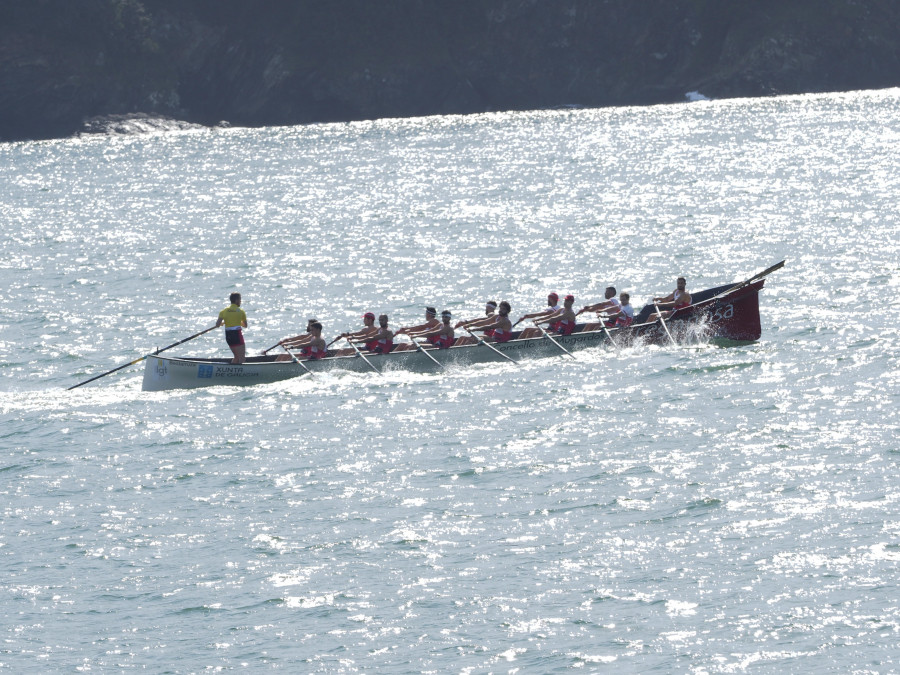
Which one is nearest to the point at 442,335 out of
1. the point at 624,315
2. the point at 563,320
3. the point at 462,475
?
the point at 563,320

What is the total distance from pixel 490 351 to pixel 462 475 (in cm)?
926

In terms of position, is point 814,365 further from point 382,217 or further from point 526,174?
point 526,174

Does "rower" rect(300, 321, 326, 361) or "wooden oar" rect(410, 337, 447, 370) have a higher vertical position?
"rower" rect(300, 321, 326, 361)

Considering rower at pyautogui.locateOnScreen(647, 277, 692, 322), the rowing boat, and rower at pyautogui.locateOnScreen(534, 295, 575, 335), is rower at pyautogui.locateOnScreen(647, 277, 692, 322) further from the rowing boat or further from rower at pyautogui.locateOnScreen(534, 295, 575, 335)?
rower at pyautogui.locateOnScreen(534, 295, 575, 335)

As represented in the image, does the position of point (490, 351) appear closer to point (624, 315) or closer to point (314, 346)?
point (624, 315)

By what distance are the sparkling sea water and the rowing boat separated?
0.45 metres

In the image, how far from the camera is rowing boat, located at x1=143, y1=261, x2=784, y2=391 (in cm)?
3198

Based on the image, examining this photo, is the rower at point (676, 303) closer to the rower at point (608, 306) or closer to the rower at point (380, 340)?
the rower at point (608, 306)

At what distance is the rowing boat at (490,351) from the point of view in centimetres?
3198

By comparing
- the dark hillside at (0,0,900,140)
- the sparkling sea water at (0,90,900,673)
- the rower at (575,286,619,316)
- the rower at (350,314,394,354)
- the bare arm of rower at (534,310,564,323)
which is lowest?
the sparkling sea water at (0,90,900,673)

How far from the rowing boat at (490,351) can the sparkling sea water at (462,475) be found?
0.45 m

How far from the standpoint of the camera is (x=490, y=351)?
3300 cm

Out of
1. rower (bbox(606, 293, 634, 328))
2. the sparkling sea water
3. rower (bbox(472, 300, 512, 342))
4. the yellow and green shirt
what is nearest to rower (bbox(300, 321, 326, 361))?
the sparkling sea water

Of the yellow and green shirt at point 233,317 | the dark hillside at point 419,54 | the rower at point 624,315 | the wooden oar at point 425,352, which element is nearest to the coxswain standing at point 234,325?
the yellow and green shirt at point 233,317
